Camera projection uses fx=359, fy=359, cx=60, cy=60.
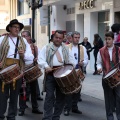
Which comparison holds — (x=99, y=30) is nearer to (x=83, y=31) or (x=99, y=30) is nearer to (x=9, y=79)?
(x=83, y=31)

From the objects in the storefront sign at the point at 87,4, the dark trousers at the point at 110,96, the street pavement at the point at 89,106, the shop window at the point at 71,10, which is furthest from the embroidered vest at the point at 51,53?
the shop window at the point at 71,10

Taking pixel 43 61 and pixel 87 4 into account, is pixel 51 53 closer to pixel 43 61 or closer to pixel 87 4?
pixel 43 61

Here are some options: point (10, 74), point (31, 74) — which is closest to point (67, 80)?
point (10, 74)

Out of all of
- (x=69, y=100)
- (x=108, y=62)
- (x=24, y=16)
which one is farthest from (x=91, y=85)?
(x=24, y=16)

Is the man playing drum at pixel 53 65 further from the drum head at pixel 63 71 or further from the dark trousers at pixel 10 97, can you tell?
the dark trousers at pixel 10 97

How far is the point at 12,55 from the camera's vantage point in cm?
626

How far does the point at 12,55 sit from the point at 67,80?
1.06 metres

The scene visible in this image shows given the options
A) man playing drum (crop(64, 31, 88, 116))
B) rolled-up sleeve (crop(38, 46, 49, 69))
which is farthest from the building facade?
rolled-up sleeve (crop(38, 46, 49, 69))

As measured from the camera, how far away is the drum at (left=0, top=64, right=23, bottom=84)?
5953 mm

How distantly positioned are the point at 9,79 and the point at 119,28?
3.03 m

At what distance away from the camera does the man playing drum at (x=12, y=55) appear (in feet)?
20.4

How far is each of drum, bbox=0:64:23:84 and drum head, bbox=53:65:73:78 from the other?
69 cm

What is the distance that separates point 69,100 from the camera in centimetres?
782

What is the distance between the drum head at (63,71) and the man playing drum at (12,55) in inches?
21.8
